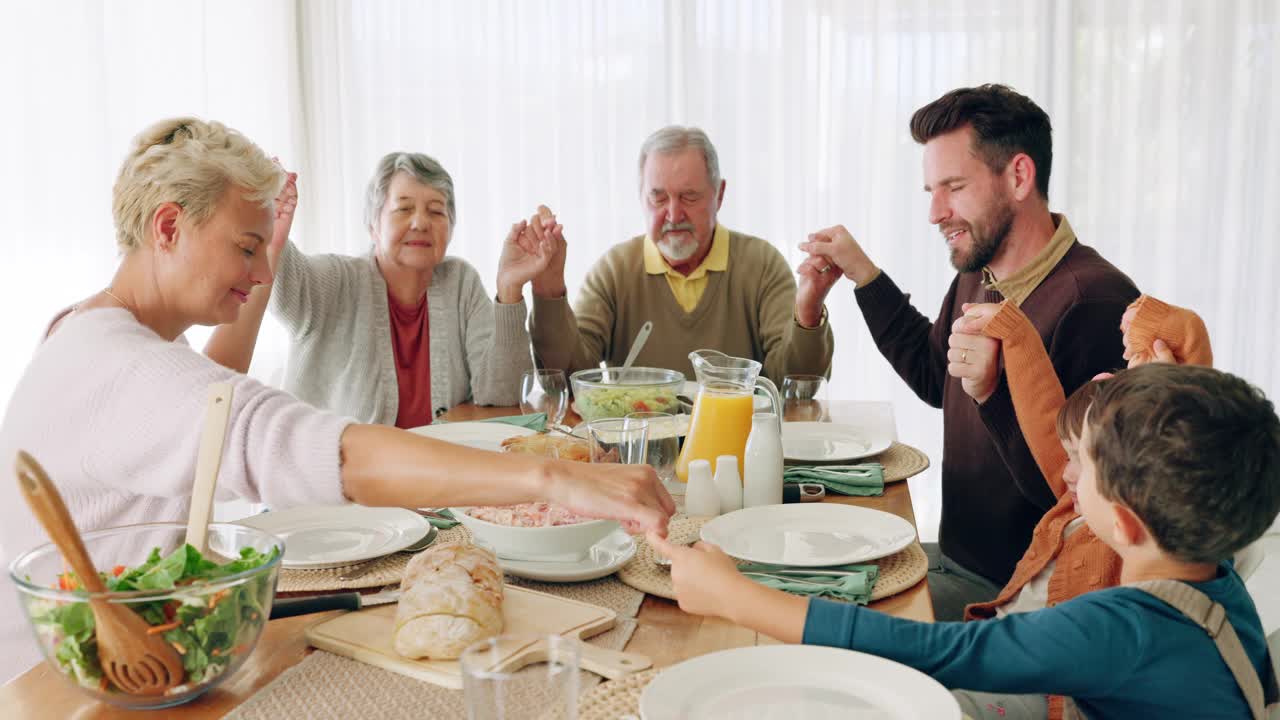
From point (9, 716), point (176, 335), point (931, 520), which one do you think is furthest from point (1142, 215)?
point (9, 716)

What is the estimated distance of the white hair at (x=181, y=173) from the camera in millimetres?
1389

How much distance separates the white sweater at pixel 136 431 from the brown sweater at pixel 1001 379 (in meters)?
1.22

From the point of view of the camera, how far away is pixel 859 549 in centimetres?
136

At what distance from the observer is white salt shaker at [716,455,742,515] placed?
1550 mm

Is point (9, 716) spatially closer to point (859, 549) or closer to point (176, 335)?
point (176, 335)

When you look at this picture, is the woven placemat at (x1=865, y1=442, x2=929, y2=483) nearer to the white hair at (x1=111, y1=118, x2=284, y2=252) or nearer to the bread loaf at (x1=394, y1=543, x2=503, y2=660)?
the bread loaf at (x1=394, y1=543, x2=503, y2=660)

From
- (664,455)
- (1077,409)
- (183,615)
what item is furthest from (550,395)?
(183,615)

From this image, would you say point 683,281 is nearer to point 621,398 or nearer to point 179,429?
point 621,398

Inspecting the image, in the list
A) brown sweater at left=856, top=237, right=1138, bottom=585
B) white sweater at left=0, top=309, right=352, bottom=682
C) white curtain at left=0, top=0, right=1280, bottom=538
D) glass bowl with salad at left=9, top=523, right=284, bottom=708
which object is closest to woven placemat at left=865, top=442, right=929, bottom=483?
brown sweater at left=856, top=237, right=1138, bottom=585

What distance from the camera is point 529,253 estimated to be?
268cm

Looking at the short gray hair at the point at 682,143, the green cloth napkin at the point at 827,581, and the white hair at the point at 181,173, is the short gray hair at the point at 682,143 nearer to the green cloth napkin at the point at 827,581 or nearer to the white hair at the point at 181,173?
the white hair at the point at 181,173

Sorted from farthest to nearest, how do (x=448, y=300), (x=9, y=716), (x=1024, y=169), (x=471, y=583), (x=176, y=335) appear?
(x=448, y=300) < (x=1024, y=169) < (x=176, y=335) < (x=471, y=583) < (x=9, y=716)

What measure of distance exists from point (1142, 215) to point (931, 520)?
1.51m

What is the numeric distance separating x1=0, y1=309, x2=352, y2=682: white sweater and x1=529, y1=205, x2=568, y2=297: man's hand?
1.40 metres
